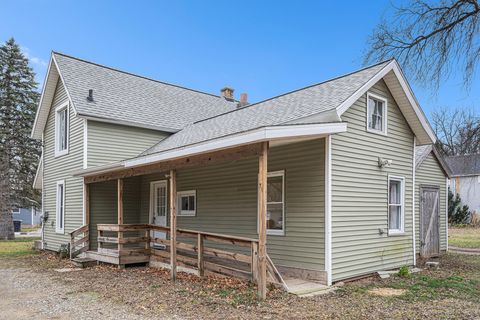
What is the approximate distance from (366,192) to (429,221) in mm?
4811

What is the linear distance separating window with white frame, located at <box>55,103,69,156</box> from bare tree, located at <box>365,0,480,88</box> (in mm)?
10576

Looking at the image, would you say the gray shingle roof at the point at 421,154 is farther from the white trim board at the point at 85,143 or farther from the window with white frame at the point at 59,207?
the window with white frame at the point at 59,207

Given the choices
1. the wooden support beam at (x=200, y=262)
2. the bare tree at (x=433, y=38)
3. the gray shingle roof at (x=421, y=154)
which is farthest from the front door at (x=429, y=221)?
the wooden support beam at (x=200, y=262)

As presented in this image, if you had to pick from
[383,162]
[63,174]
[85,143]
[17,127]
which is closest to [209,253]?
[383,162]

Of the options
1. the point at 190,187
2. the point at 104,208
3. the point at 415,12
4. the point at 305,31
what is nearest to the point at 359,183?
the point at 415,12

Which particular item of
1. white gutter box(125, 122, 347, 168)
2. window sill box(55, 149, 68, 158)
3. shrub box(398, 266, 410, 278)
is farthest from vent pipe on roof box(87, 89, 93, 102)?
shrub box(398, 266, 410, 278)

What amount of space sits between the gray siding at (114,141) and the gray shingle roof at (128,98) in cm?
36

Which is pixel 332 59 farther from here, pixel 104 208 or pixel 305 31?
pixel 104 208

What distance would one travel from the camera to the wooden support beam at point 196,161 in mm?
7121

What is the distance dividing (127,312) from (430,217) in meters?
10.2

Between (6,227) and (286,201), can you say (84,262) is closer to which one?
(286,201)

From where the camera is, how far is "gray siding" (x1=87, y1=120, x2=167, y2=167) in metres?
12.7

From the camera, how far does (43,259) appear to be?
42.6ft

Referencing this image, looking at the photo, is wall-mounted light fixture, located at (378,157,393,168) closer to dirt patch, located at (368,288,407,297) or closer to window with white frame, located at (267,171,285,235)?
window with white frame, located at (267,171,285,235)
